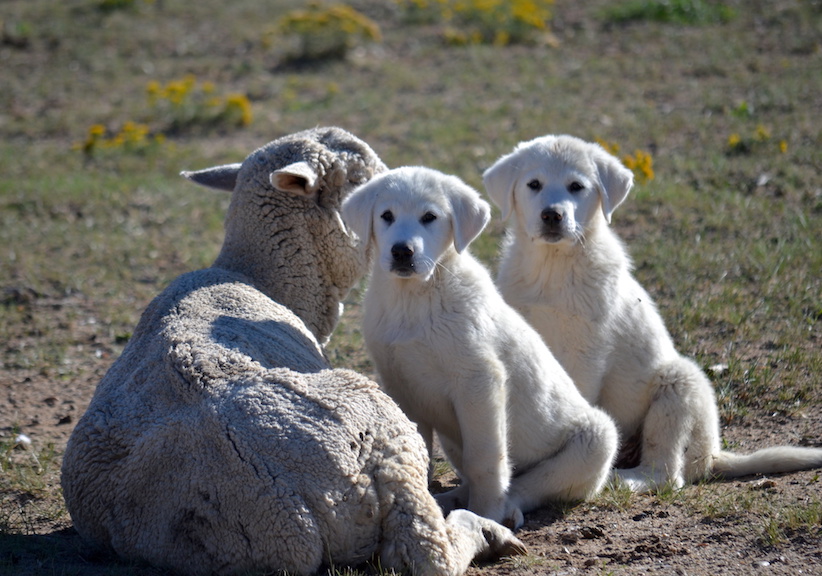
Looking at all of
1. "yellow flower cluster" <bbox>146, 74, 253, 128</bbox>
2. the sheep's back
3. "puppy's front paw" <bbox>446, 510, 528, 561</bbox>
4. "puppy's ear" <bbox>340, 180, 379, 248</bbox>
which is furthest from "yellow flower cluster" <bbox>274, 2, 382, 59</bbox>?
"puppy's front paw" <bbox>446, 510, 528, 561</bbox>

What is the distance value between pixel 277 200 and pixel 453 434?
1.66 meters

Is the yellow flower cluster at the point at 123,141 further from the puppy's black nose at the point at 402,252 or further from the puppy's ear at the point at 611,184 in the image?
the puppy's black nose at the point at 402,252

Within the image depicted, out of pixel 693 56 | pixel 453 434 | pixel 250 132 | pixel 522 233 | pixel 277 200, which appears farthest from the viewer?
pixel 693 56

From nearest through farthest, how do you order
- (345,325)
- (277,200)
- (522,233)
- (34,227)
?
1. (277,200)
2. (522,233)
3. (345,325)
4. (34,227)

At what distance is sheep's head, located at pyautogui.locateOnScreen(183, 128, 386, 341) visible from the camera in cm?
535

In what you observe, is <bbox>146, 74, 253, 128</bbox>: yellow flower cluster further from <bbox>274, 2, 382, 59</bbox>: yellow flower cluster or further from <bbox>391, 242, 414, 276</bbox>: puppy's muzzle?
<bbox>391, 242, 414, 276</bbox>: puppy's muzzle

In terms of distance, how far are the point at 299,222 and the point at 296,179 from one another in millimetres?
264

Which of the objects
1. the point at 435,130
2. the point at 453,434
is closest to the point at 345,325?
the point at 453,434

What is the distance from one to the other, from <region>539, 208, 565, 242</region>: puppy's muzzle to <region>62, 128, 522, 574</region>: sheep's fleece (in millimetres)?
1584

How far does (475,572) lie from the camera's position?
393 cm

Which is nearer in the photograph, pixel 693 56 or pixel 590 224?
pixel 590 224

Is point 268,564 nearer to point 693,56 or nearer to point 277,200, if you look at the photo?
point 277,200

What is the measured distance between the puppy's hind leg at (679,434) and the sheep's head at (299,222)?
6.35 ft

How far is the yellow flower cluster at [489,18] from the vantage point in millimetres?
16141
